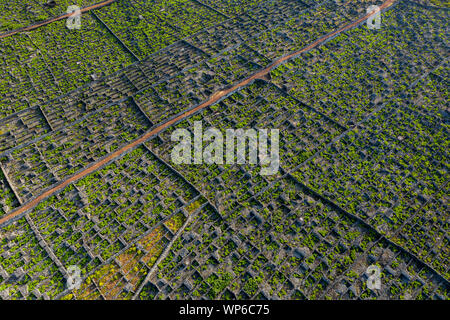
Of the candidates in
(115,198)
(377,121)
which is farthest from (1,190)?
(377,121)

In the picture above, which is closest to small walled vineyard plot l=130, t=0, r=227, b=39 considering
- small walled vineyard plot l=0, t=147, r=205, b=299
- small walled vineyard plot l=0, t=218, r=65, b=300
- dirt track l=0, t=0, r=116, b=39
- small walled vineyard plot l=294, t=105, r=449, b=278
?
dirt track l=0, t=0, r=116, b=39

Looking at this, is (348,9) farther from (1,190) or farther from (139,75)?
(1,190)

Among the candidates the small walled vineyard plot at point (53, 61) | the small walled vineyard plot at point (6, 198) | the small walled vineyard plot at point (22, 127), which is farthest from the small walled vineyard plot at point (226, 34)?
the small walled vineyard plot at point (6, 198)

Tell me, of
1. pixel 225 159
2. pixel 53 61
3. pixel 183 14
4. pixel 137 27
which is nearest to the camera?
pixel 225 159

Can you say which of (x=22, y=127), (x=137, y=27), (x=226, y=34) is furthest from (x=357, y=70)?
(x=22, y=127)

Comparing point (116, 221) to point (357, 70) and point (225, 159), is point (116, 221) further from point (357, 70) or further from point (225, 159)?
point (357, 70)

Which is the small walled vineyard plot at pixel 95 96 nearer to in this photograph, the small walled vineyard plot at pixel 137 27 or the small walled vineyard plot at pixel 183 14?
the small walled vineyard plot at pixel 137 27

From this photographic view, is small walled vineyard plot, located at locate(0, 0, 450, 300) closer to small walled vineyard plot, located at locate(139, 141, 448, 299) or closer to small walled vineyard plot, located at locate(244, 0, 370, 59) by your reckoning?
small walled vineyard plot, located at locate(139, 141, 448, 299)
